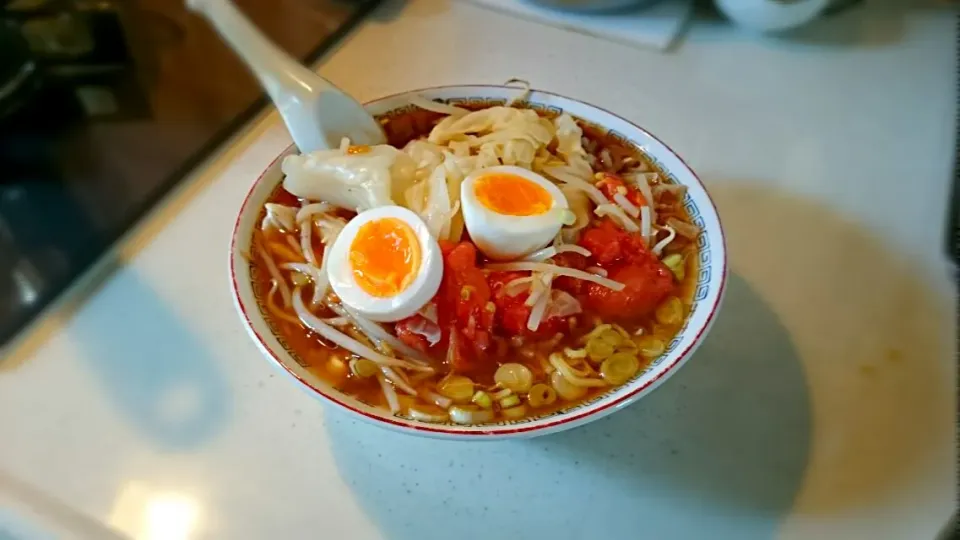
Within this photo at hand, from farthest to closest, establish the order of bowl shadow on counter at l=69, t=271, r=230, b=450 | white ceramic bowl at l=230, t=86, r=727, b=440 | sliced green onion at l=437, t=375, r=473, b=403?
bowl shadow on counter at l=69, t=271, r=230, b=450 → sliced green onion at l=437, t=375, r=473, b=403 → white ceramic bowl at l=230, t=86, r=727, b=440

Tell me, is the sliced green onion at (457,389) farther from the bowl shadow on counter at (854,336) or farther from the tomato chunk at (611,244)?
the bowl shadow on counter at (854,336)

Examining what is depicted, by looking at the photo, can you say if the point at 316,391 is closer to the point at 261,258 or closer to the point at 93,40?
the point at 261,258

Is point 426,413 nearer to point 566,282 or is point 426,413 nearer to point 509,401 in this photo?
point 509,401

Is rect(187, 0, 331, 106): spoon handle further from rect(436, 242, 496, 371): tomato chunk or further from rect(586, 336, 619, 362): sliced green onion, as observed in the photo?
rect(586, 336, 619, 362): sliced green onion

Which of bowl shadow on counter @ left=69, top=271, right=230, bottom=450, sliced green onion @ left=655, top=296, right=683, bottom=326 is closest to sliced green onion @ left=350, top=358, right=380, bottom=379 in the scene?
bowl shadow on counter @ left=69, top=271, right=230, bottom=450

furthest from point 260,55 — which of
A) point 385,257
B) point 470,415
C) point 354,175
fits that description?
point 470,415

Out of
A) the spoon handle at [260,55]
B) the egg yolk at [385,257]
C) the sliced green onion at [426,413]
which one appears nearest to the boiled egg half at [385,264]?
the egg yolk at [385,257]
